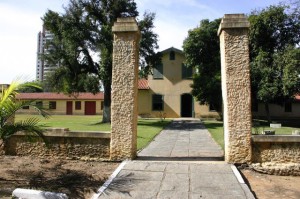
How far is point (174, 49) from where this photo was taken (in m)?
33.1

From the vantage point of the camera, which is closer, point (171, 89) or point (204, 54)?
point (204, 54)

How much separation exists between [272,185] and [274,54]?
63.6 feet

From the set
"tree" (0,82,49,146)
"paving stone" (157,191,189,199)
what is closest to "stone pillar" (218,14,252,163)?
"paving stone" (157,191,189,199)

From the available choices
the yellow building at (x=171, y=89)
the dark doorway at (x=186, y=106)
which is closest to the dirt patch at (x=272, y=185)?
the yellow building at (x=171, y=89)

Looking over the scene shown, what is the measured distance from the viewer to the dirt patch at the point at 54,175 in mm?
6375

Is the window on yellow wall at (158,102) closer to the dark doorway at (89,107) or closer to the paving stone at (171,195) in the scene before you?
the dark doorway at (89,107)

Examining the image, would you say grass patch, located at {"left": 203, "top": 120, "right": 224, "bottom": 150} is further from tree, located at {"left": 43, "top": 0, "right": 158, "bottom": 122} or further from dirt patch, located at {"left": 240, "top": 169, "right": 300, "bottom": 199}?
tree, located at {"left": 43, "top": 0, "right": 158, "bottom": 122}

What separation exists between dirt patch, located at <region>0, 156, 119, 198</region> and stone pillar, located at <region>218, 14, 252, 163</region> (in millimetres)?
2974

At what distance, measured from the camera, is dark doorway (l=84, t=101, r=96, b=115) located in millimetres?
45469

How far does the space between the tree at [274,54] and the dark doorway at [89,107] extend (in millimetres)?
25454

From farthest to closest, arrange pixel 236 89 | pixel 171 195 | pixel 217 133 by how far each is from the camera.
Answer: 1. pixel 217 133
2. pixel 236 89
3. pixel 171 195

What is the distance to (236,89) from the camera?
8078 mm

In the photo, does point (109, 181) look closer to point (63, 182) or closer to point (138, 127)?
point (63, 182)

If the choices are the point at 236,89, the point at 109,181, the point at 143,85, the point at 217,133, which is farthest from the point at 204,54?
the point at 109,181
